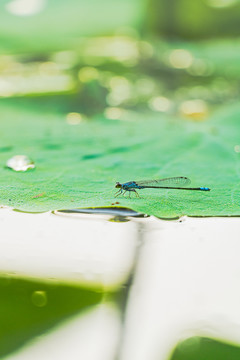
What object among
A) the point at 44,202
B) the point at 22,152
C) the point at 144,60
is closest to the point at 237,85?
the point at 144,60

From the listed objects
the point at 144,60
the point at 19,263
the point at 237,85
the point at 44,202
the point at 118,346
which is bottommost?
the point at 118,346

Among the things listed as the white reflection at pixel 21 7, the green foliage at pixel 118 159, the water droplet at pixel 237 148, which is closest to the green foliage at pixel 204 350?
the green foliage at pixel 118 159

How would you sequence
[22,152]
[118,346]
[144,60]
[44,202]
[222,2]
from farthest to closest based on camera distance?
1. [222,2]
2. [144,60]
3. [22,152]
4. [44,202]
5. [118,346]

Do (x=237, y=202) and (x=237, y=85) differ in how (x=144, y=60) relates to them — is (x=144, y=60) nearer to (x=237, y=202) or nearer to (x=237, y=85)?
(x=237, y=85)

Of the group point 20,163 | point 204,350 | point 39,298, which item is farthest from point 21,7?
point 204,350

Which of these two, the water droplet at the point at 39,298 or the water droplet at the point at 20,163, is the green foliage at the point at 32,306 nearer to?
the water droplet at the point at 39,298

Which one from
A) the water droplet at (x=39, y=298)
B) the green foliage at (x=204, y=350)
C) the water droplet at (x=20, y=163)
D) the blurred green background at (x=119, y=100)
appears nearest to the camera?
the green foliage at (x=204, y=350)

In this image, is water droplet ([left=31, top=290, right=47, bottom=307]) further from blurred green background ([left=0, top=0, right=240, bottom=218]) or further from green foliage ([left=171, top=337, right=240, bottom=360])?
blurred green background ([left=0, top=0, right=240, bottom=218])
